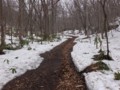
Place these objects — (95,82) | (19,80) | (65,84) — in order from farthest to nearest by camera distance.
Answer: (19,80) < (65,84) < (95,82)

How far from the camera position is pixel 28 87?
344 inches

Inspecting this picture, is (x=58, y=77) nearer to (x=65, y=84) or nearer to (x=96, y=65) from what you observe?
(x=65, y=84)

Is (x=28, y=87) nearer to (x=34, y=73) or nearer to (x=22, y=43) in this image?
(x=34, y=73)

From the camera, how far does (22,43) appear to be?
22.4 meters

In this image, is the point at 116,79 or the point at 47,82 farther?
the point at 47,82

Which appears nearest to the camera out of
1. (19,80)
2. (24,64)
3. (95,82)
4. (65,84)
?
(95,82)

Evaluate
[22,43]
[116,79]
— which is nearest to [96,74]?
[116,79]

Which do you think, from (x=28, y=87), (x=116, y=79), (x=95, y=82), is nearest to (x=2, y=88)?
(x=28, y=87)

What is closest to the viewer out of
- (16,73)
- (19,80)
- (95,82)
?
(95,82)

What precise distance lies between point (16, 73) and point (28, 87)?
6.87 ft

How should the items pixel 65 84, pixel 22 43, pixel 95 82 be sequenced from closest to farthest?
pixel 95 82 → pixel 65 84 → pixel 22 43

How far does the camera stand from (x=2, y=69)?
36.2 ft

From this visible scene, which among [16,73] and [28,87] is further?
[16,73]

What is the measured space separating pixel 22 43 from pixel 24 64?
33.6ft
